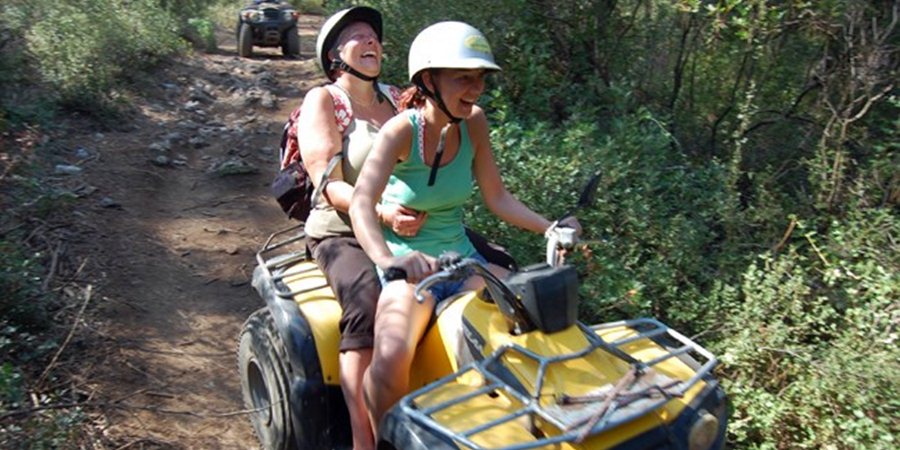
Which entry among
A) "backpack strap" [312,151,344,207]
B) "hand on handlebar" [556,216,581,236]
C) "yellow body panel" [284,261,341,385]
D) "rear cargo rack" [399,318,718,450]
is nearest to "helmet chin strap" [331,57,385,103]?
"backpack strap" [312,151,344,207]

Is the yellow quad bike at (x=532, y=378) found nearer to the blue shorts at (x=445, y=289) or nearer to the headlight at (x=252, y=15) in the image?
the blue shorts at (x=445, y=289)

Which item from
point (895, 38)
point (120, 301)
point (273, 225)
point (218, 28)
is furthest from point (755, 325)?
point (218, 28)

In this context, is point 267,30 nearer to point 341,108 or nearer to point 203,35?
point 203,35

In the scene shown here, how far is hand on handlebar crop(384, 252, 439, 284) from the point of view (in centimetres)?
264

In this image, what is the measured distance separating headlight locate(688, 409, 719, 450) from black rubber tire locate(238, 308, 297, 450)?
5.31 ft

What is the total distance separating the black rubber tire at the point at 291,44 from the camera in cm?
1480

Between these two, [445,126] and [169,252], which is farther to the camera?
[169,252]

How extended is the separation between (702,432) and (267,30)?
43.6 ft

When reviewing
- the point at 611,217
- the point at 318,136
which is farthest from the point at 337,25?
the point at 611,217

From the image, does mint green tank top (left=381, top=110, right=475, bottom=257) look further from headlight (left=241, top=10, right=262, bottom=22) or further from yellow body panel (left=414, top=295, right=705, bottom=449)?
headlight (left=241, top=10, right=262, bottom=22)

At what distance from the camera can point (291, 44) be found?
1484 cm

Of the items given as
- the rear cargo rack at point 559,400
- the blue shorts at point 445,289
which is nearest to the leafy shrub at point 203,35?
the blue shorts at point 445,289

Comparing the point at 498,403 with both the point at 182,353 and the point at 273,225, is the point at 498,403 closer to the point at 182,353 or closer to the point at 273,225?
the point at 182,353

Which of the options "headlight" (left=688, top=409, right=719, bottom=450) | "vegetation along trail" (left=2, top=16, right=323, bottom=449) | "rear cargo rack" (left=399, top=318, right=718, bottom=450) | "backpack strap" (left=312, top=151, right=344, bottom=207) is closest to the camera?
"rear cargo rack" (left=399, top=318, right=718, bottom=450)
